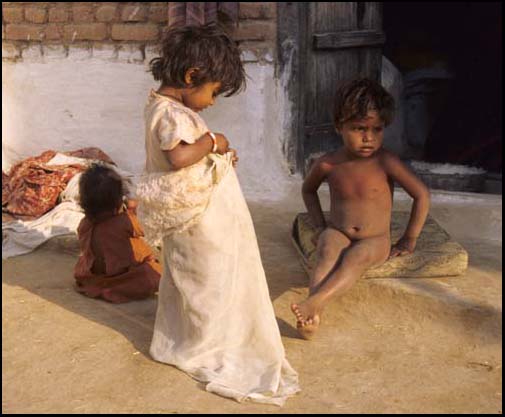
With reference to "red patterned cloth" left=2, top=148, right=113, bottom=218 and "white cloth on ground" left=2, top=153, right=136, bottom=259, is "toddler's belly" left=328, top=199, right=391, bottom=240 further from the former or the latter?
"red patterned cloth" left=2, top=148, right=113, bottom=218

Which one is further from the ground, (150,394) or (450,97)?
(450,97)

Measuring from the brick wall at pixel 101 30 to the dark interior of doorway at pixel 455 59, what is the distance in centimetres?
252

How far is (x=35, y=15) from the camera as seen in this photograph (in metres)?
6.50

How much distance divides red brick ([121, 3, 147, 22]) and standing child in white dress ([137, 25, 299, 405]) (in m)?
2.97

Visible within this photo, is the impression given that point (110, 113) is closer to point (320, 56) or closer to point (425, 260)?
Answer: point (320, 56)

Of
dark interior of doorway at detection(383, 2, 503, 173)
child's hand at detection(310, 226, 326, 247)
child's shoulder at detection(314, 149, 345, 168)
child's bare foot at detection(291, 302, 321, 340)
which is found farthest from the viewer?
dark interior of doorway at detection(383, 2, 503, 173)

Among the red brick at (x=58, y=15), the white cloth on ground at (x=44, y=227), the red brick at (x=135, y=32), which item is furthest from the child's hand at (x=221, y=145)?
the red brick at (x=58, y=15)

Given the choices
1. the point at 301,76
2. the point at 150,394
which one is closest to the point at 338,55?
the point at 301,76

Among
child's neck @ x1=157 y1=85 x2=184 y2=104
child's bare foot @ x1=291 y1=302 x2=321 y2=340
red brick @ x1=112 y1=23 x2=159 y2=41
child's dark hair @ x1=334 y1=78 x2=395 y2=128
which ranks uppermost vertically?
red brick @ x1=112 y1=23 x2=159 y2=41

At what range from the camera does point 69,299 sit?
436cm

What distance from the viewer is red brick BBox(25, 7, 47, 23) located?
6.48 meters

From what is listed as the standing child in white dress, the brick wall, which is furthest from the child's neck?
the brick wall

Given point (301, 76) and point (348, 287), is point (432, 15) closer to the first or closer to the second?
point (301, 76)

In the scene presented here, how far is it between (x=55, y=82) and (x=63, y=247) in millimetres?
1874
